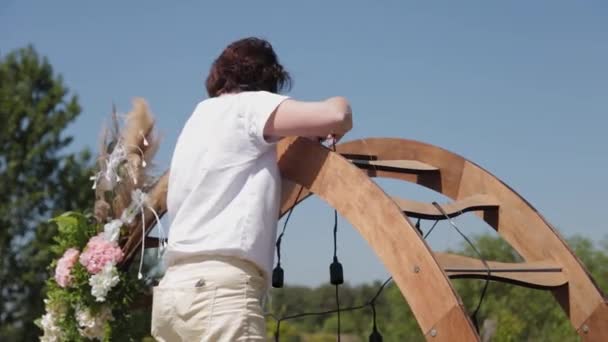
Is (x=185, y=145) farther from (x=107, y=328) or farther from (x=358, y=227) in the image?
(x=107, y=328)

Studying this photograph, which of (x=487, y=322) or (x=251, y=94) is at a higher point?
(x=251, y=94)

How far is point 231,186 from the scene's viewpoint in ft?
8.61

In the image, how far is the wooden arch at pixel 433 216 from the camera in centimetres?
254

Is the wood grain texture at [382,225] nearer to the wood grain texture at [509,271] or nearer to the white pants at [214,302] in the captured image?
the wood grain texture at [509,271]

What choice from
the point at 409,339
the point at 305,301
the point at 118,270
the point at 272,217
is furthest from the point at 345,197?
the point at 305,301

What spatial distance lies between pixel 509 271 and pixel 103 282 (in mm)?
1999

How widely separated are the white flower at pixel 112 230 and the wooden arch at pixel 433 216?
37.8 inches

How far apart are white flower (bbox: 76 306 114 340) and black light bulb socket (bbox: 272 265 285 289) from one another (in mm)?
1256

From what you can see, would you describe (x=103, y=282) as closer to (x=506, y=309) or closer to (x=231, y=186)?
(x=231, y=186)

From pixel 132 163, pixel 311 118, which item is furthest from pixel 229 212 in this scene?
pixel 132 163

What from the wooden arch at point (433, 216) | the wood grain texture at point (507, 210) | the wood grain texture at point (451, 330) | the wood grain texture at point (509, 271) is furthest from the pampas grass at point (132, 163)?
the wood grain texture at point (451, 330)

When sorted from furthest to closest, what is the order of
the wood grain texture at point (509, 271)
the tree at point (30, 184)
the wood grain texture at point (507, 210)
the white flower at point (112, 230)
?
the tree at point (30, 184), the white flower at point (112, 230), the wood grain texture at point (507, 210), the wood grain texture at point (509, 271)

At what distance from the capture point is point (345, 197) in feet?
9.28

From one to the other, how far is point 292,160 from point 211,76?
0.40 m
